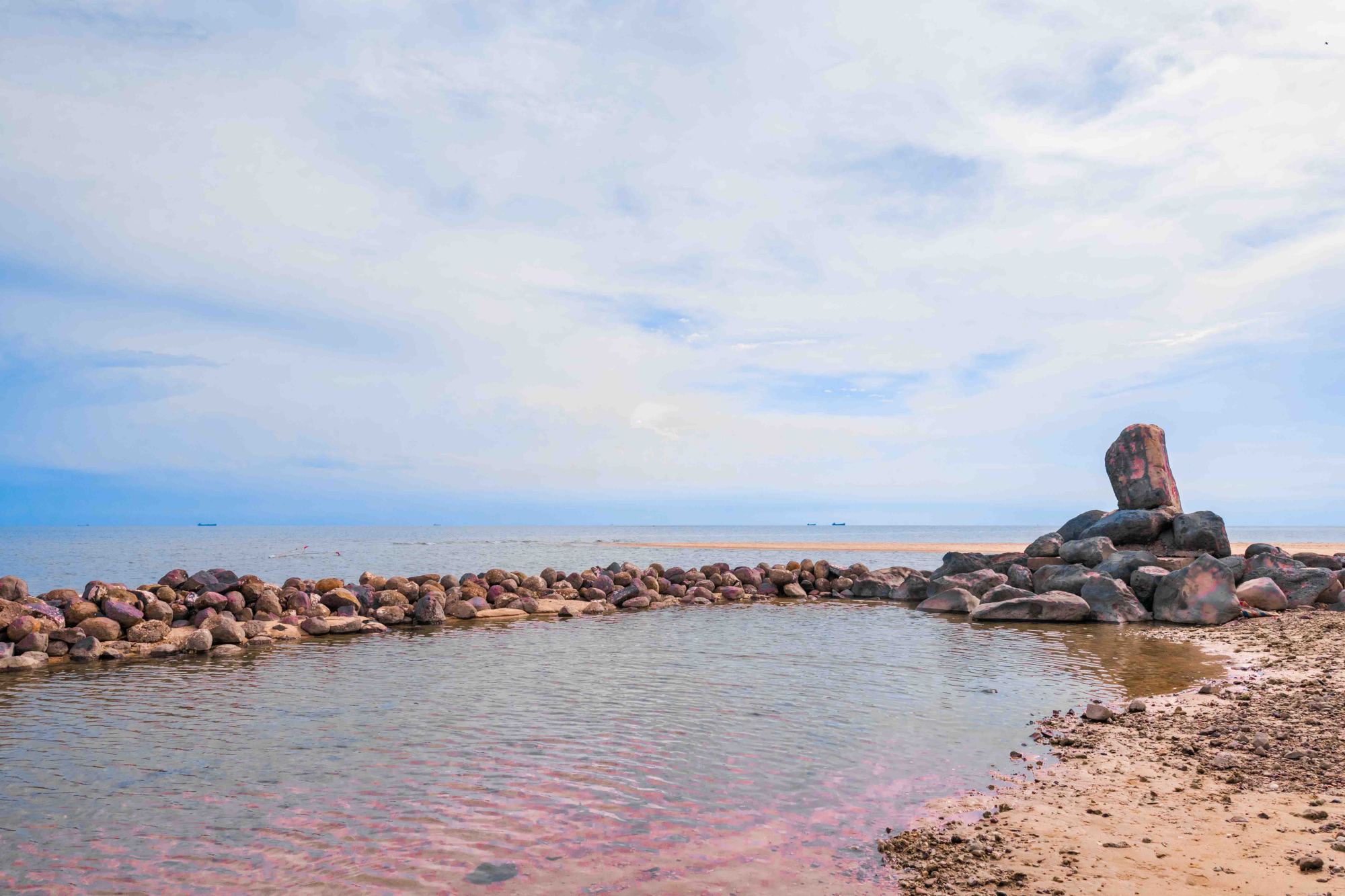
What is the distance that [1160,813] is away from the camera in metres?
6.93

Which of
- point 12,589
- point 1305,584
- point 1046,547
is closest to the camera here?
point 12,589

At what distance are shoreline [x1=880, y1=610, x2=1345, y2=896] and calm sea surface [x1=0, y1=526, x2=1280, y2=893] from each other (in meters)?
0.55

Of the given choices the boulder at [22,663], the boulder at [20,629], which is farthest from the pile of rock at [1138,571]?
the boulder at [20,629]

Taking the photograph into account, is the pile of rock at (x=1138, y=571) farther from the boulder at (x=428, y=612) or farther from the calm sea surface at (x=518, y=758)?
the boulder at (x=428, y=612)

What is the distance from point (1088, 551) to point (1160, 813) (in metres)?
24.2

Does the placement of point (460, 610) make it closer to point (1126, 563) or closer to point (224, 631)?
point (224, 631)

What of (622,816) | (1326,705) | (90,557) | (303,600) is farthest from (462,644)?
(90,557)

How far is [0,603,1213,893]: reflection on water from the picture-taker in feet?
21.1

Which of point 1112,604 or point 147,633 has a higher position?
point 147,633

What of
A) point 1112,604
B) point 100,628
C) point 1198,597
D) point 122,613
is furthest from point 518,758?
point 1198,597

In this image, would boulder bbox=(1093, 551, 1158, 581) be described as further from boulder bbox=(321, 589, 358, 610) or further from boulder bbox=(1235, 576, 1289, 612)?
A: boulder bbox=(321, 589, 358, 610)

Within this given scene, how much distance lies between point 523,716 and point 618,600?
17.8 metres

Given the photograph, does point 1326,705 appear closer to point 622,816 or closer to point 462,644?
point 622,816

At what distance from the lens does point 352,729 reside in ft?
35.4
